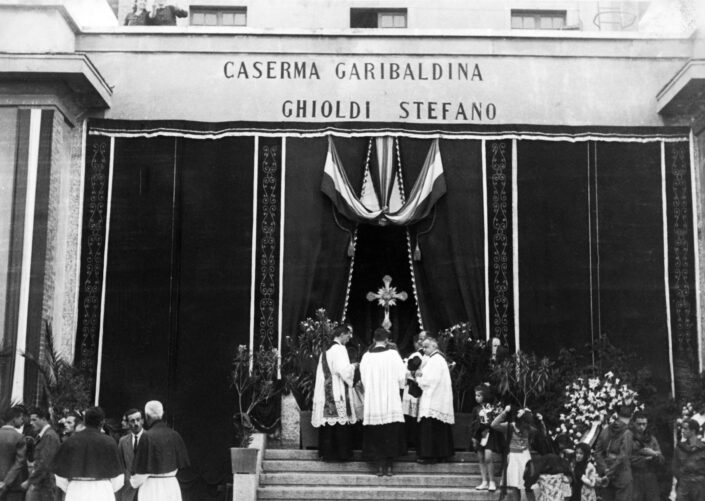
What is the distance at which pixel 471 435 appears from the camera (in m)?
16.7

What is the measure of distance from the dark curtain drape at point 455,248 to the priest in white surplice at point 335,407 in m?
2.42

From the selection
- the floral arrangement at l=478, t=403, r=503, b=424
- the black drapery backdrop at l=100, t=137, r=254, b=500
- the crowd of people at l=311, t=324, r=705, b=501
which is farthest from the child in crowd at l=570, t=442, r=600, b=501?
the black drapery backdrop at l=100, t=137, r=254, b=500

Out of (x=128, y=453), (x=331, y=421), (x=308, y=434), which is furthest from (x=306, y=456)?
(x=128, y=453)

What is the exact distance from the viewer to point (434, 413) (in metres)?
16.3

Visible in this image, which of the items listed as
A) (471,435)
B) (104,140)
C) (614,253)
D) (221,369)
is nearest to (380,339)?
(471,435)

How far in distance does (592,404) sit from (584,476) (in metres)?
2.54

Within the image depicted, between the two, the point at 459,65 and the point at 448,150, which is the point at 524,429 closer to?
the point at 448,150

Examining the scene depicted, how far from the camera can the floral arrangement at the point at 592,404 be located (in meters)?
16.6

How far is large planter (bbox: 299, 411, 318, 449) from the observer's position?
17109mm

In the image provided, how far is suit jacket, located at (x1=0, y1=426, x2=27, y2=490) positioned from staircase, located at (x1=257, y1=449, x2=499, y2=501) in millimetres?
2950

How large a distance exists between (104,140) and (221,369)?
3986 mm

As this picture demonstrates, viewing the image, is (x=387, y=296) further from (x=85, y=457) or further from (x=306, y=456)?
(x=85, y=457)

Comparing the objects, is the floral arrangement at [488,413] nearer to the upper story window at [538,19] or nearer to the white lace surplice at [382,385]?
the white lace surplice at [382,385]

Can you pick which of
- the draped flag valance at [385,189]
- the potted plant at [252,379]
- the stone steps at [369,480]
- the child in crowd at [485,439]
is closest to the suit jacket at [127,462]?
the stone steps at [369,480]
